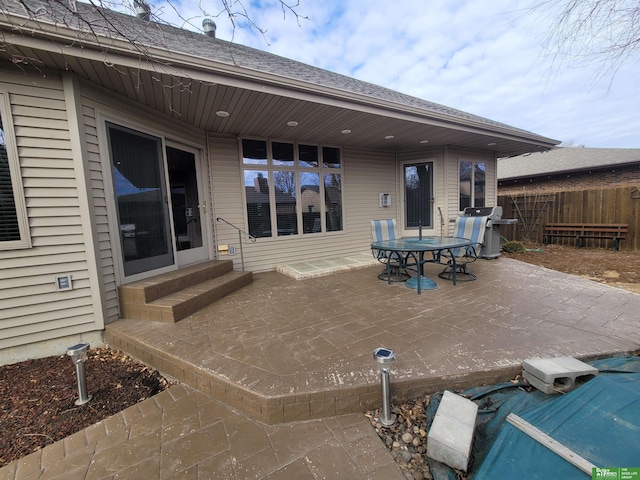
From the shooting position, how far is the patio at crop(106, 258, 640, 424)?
175cm

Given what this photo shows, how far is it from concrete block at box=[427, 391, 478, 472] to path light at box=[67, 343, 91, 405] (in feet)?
7.85

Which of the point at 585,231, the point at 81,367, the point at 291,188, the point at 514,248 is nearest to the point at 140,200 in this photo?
the point at 81,367

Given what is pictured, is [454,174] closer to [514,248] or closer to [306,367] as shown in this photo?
[514,248]

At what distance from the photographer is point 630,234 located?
6637mm

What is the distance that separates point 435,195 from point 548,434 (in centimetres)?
581

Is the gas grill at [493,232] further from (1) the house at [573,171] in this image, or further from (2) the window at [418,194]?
(1) the house at [573,171]

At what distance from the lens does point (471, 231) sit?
4395mm

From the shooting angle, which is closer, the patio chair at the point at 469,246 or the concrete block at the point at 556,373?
the concrete block at the point at 556,373

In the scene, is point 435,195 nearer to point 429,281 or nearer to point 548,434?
point 429,281

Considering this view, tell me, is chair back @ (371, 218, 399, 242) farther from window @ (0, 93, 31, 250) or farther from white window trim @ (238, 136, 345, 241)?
window @ (0, 93, 31, 250)

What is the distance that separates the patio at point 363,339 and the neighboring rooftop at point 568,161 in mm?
7780

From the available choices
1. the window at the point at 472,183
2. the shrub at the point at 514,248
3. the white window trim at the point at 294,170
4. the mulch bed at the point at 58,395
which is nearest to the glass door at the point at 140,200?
the mulch bed at the point at 58,395

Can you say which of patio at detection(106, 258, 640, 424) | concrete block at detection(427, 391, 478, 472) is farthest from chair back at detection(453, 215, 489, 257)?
concrete block at detection(427, 391, 478, 472)

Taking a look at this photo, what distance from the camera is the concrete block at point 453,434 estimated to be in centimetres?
128
